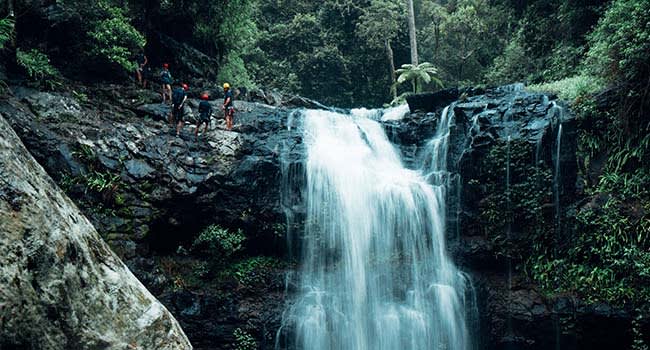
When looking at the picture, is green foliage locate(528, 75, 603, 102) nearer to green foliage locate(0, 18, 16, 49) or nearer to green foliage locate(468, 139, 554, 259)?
green foliage locate(468, 139, 554, 259)

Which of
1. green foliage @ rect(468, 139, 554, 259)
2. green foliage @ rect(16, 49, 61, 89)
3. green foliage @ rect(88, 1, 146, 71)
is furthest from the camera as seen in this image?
green foliage @ rect(88, 1, 146, 71)

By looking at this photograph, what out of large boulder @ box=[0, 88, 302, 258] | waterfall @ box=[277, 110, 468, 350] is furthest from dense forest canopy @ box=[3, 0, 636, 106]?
waterfall @ box=[277, 110, 468, 350]

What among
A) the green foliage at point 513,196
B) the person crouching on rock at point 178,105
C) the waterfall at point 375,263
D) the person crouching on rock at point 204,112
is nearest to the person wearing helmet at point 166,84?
the person crouching on rock at point 178,105

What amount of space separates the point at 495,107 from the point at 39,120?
12.4 m

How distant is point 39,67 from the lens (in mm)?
12164

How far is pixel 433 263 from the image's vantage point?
40.5 feet

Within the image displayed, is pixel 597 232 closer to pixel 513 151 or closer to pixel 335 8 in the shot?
pixel 513 151

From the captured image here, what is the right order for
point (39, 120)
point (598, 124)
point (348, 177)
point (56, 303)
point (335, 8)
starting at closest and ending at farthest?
point (56, 303), point (39, 120), point (598, 124), point (348, 177), point (335, 8)

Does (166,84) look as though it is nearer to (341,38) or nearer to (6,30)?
(6,30)

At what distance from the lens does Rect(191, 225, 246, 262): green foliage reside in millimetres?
11709

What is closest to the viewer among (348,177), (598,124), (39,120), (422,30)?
(39,120)

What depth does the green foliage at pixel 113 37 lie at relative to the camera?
13.6 meters

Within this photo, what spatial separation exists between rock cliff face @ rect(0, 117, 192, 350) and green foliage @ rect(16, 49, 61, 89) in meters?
9.68

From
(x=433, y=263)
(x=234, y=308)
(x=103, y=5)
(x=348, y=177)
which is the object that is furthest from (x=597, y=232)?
(x=103, y=5)
